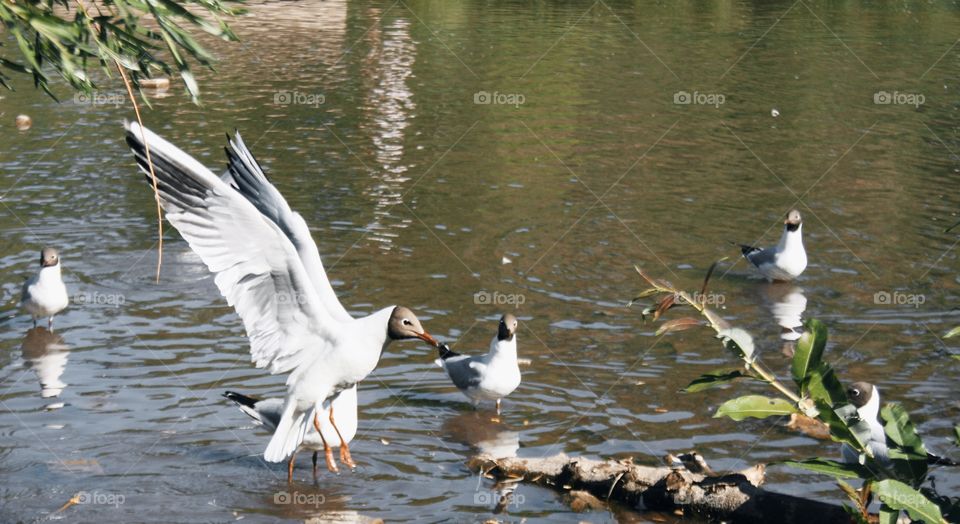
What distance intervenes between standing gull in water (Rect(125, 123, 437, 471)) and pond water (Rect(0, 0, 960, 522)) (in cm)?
66

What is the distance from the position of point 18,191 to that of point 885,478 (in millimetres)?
13349

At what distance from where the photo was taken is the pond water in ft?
27.4

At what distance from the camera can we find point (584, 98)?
22.8 m

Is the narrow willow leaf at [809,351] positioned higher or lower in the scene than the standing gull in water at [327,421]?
higher

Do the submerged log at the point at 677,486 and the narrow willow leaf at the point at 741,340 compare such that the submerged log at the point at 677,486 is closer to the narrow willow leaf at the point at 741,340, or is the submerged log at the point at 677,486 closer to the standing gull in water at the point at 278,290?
the standing gull in water at the point at 278,290

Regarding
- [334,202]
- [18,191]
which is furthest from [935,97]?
[18,191]

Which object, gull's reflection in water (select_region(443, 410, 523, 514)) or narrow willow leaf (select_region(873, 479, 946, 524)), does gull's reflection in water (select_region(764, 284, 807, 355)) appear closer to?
gull's reflection in water (select_region(443, 410, 523, 514))

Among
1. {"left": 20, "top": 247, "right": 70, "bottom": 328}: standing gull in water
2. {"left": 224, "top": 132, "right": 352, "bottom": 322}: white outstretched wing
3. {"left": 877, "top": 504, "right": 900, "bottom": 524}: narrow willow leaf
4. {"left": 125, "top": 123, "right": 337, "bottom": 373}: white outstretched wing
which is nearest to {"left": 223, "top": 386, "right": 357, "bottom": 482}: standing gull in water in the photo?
{"left": 125, "top": 123, "right": 337, "bottom": 373}: white outstretched wing

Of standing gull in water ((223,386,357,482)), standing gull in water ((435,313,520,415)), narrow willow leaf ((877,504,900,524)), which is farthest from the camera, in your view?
standing gull in water ((435,313,520,415))

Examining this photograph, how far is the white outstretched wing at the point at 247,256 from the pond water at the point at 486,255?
103cm

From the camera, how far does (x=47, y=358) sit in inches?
406

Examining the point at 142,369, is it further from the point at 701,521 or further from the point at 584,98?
the point at 584,98

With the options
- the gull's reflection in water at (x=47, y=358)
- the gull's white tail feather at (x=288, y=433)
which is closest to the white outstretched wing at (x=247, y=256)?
the gull's white tail feather at (x=288, y=433)

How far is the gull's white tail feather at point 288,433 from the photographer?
772 centimetres
